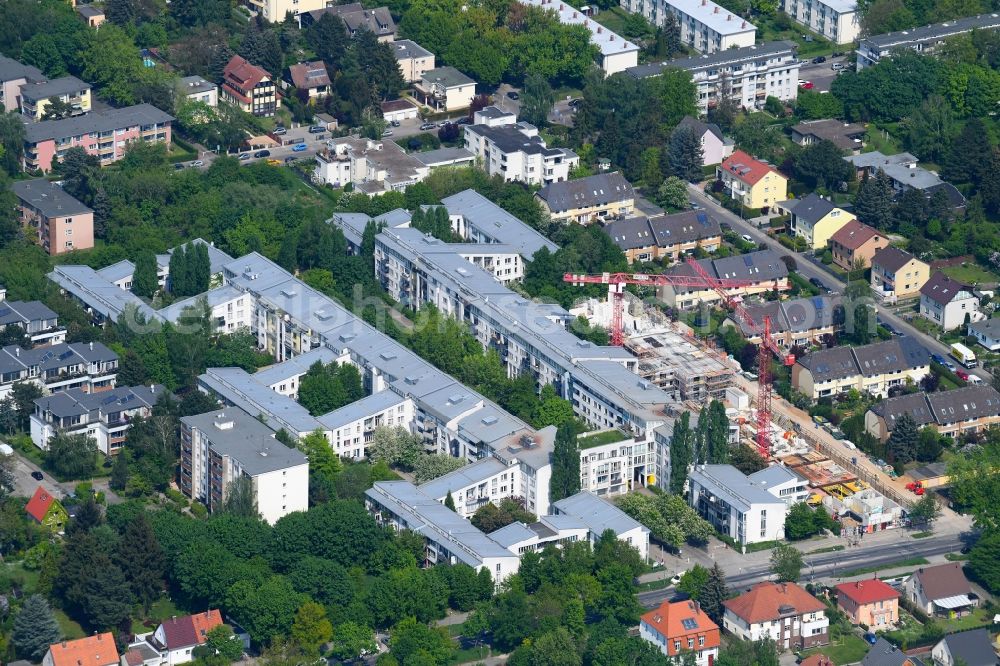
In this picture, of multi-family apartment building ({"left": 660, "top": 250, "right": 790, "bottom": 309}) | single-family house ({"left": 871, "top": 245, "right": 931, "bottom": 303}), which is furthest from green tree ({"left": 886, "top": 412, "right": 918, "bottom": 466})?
multi-family apartment building ({"left": 660, "top": 250, "right": 790, "bottom": 309})

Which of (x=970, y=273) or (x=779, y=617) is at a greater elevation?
(x=970, y=273)

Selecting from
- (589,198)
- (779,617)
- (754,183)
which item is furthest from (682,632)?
(754,183)

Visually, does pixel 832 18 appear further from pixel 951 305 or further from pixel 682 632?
pixel 682 632

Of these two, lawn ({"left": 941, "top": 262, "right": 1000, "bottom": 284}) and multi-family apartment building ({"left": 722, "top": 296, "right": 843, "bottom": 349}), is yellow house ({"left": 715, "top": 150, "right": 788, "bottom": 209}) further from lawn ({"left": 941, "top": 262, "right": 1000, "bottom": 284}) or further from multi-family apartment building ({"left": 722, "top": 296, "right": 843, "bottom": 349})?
multi-family apartment building ({"left": 722, "top": 296, "right": 843, "bottom": 349})

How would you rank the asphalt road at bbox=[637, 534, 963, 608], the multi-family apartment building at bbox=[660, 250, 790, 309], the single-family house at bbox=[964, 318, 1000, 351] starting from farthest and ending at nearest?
the multi-family apartment building at bbox=[660, 250, 790, 309] < the single-family house at bbox=[964, 318, 1000, 351] < the asphalt road at bbox=[637, 534, 963, 608]

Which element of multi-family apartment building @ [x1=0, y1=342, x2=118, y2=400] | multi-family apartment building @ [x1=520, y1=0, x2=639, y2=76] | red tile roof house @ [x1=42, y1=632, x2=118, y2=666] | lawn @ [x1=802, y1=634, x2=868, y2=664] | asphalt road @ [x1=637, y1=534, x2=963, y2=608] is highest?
multi-family apartment building @ [x1=520, y1=0, x2=639, y2=76]

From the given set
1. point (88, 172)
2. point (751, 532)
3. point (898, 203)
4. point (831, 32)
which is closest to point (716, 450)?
point (751, 532)

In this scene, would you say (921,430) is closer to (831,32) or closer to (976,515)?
(976,515)
